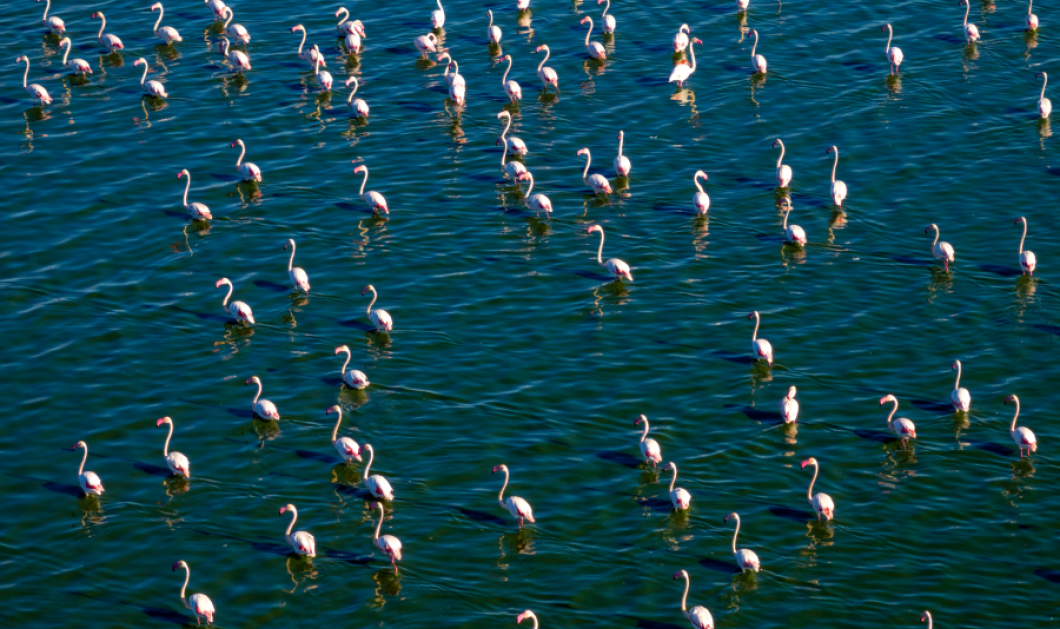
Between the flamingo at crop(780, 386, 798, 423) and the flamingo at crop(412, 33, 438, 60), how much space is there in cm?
2554

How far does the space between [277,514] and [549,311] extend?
38.6 feet

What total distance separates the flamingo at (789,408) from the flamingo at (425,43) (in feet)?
83.8

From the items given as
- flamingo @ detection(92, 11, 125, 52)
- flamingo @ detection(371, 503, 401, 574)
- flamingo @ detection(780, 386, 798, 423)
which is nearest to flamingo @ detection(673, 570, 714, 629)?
flamingo @ detection(371, 503, 401, 574)

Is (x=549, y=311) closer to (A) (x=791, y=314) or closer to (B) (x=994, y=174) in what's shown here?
(A) (x=791, y=314)

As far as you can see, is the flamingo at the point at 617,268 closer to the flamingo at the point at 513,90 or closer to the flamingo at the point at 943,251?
the flamingo at the point at 943,251

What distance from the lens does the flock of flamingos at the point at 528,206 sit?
3384 cm

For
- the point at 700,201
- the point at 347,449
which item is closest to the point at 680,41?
the point at 700,201

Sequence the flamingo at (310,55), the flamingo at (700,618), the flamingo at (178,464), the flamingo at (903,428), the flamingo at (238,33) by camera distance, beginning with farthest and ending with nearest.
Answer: the flamingo at (238,33)
the flamingo at (310,55)
the flamingo at (903,428)
the flamingo at (178,464)
the flamingo at (700,618)

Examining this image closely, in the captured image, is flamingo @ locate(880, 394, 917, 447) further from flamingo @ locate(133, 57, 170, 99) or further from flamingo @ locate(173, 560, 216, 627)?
flamingo @ locate(133, 57, 170, 99)

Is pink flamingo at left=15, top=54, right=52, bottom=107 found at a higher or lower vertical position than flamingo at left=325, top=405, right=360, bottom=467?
higher

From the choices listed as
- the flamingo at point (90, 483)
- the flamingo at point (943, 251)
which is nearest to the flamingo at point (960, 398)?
the flamingo at point (943, 251)

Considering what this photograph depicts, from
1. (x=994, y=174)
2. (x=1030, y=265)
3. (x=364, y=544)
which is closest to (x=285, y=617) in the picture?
(x=364, y=544)

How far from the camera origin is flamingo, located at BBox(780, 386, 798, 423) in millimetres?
37344

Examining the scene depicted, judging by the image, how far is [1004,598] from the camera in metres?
32.2
